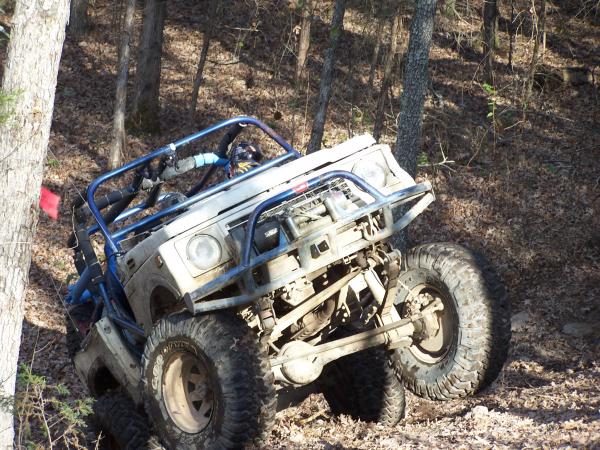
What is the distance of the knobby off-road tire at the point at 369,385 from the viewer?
294 inches

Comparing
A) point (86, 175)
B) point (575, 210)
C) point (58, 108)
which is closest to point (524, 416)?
point (575, 210)

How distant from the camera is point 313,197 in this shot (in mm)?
6254

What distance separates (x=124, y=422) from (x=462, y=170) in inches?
430

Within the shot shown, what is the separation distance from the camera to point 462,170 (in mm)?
16609

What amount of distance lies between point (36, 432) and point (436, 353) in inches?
189

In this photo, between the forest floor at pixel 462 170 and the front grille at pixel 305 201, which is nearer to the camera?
the front grille at pixel 305 201

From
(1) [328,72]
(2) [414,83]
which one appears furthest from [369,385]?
(1) [328,72]

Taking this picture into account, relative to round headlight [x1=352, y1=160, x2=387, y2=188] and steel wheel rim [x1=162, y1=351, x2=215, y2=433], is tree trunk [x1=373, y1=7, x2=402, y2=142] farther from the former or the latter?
steel wheel rim [x1=162, y1=351, x2=215, y2=433]

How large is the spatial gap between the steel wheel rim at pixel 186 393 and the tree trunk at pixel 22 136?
1.18m

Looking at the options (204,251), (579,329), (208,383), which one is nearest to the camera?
(204,251)

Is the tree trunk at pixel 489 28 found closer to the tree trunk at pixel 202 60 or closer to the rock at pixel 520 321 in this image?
the tree trunk at pixel 202 60

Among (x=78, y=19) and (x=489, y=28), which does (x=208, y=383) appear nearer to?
(x=489, y=28)

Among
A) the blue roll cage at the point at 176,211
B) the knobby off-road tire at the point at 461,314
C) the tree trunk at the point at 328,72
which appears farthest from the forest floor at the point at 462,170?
the tree trunk at the point at 328,72

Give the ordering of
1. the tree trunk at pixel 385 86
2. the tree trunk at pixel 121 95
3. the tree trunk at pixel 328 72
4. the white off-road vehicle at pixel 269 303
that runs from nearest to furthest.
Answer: the white off-road vehicle at pixel 269 303, the tree trunk at pixel 328 72, the tree trunk at pixel 385 86, the tree trunk at pixel 121 95
